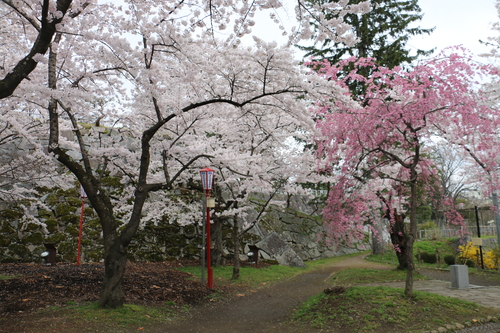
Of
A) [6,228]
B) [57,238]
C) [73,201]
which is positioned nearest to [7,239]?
[6,228]

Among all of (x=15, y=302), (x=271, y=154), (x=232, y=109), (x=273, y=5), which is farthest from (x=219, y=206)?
(x=273, y=5)

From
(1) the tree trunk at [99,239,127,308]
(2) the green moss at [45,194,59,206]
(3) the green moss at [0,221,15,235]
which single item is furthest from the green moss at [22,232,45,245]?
(1) the tree trunk at [99,239,127,308]

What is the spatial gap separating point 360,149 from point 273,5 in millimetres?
4061

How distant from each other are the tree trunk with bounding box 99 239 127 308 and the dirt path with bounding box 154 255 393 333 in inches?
38.5

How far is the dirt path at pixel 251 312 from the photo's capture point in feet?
17.8

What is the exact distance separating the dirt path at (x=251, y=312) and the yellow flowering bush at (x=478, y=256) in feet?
21.4

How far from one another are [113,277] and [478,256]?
1226cm

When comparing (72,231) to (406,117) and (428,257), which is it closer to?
(406,117)

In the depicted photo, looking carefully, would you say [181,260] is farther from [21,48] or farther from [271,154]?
[21,48]

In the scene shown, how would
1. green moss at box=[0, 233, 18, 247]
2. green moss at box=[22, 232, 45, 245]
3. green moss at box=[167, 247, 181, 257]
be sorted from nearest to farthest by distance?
green moss at box=[0, 233, 18, 247], green moss at box=[22, 232, 45, 245], green moss at box=[167, 247, 181, 257]

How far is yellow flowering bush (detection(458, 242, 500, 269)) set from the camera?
11086mm

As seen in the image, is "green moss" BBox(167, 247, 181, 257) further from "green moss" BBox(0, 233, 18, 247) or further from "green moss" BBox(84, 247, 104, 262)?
"green moss" BBox(0, 233, 18, 247)

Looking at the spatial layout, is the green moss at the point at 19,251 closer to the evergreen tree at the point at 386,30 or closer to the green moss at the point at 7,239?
→ the green moss at the point at 7,239

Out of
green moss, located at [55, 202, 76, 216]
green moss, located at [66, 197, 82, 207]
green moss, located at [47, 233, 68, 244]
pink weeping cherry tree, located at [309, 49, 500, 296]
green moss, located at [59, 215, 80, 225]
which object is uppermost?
pink weeping cherry tree, located at [309, 49, 500, 296]
